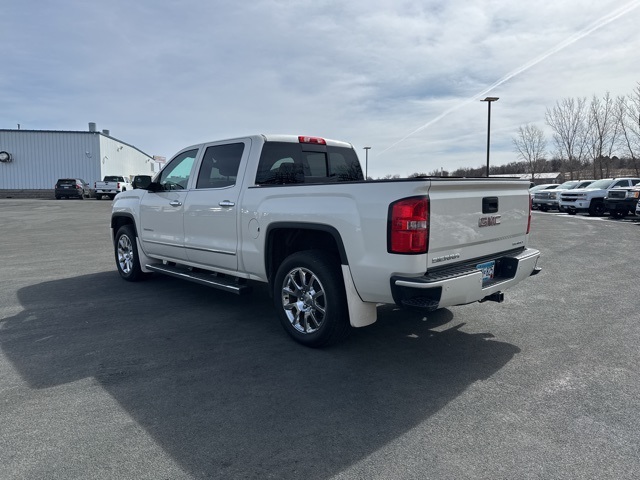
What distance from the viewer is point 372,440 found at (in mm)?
2865

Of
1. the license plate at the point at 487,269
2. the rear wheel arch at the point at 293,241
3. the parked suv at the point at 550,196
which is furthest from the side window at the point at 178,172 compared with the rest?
the parked suv at the point at 550,196

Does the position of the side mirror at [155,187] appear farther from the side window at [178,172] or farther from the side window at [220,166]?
the side window at [220,166]

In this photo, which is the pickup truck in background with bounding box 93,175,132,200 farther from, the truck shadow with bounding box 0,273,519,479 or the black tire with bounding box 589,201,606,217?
the truck shadow with bounding box 0,273,519,479

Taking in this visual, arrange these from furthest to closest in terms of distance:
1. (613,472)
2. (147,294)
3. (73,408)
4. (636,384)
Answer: (147,294) < (636,384) < (73,408) < (613,472)

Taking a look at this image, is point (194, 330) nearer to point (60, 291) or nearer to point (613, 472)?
point (60, 291)

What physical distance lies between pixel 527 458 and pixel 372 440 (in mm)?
887

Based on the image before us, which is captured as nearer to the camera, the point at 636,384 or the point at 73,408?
the point at 73,408

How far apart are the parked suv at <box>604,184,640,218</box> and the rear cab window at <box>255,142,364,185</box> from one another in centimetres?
1825

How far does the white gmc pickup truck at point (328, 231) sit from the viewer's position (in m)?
3.61

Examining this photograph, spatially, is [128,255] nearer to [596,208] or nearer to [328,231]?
[328,231]

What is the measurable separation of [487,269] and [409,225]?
118 centimetres

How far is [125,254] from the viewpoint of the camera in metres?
7.54

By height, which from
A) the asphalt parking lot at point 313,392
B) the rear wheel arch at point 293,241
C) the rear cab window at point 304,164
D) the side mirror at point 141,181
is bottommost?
the asphalt parking lot at point 313,392

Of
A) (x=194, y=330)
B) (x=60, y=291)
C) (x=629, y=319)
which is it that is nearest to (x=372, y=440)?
(x=194, y=330)
